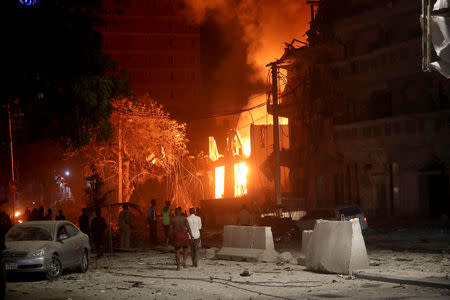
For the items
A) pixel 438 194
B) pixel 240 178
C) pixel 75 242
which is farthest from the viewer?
pixel 240 178

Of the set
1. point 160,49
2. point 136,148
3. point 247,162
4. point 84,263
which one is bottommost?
point 84,263

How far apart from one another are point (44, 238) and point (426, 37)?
10.7m

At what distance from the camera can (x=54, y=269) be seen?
16.5 m

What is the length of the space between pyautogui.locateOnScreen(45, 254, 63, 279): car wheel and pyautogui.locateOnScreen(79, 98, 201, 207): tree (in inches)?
1038

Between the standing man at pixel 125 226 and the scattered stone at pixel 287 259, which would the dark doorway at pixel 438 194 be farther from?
the scattered stone at pixel 287 259

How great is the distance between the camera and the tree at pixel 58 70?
2247cm

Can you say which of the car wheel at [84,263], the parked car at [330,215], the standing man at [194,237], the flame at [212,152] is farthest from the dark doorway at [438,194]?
the flame at [212,152]

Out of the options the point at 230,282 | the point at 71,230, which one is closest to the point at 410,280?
the point at 230,282

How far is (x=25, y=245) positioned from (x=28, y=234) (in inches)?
37.0

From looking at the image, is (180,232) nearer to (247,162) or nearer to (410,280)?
(410,280)

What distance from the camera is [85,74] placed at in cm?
2556

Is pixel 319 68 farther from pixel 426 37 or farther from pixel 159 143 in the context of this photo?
Result: pixel 426 37

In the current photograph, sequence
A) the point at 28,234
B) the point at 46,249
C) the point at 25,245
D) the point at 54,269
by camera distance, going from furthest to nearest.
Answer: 1. the point at 28,234
2. the point at 54,269
3. the point at 25,245
4. the point at 46,249

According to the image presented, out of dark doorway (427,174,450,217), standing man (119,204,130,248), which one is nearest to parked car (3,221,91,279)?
standing man (119,204,130,248)
